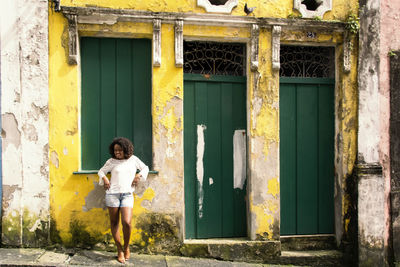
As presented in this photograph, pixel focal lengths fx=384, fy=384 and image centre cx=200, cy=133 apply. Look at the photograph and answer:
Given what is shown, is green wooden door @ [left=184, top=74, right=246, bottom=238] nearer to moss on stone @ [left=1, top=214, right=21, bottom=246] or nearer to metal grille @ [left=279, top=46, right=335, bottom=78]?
metal grille @ [left=279, top=46, right=335, bottom=78]

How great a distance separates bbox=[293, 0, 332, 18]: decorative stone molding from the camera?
5.46m

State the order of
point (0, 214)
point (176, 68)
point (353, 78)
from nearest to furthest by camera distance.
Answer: point (0, 214), point (176, 68), point (353, 78)

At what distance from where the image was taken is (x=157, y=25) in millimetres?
5125

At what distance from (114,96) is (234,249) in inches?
106

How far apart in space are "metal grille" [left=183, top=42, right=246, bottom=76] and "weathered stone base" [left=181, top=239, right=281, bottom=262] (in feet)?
7.86

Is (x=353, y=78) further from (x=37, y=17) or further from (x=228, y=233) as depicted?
(x=37, y=17)

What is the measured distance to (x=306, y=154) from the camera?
5.72 m

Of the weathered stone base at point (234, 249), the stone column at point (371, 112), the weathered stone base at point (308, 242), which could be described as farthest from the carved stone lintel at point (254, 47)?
the weathered stone base at point (308, 242)

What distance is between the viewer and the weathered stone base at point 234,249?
17.3ft

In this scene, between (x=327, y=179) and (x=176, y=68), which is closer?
(x=176, y=68)

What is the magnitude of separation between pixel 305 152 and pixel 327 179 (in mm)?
540

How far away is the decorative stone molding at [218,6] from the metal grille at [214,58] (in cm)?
47

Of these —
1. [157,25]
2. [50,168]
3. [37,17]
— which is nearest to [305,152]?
[157,25]

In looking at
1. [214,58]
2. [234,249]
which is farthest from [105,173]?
[214,58]
